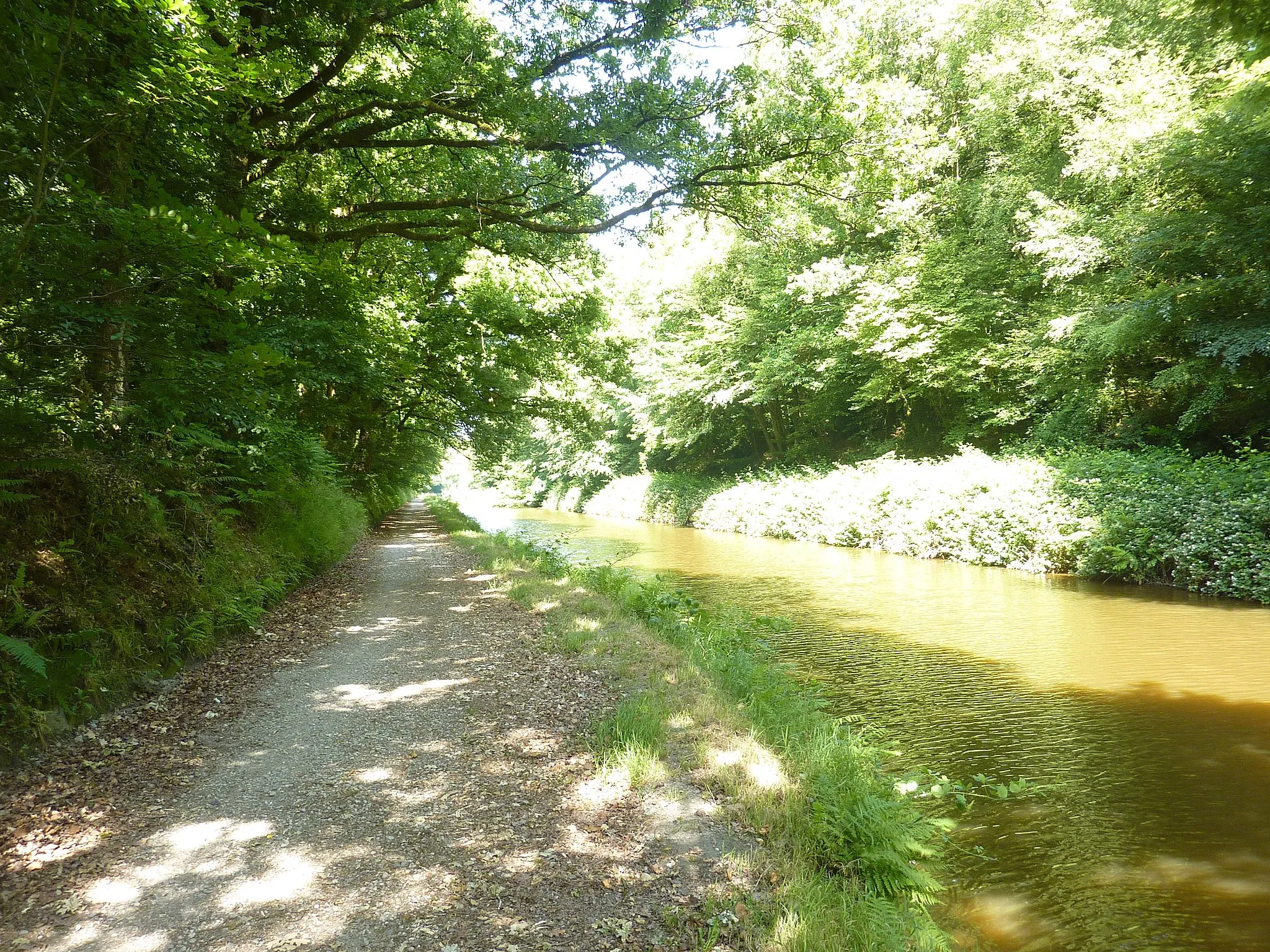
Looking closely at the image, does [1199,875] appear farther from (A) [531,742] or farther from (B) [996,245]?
(B) [996,245]

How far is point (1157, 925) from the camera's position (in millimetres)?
3531

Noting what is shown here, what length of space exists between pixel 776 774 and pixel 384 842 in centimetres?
238

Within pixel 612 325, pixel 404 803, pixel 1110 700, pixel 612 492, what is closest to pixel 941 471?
pixel 612 325

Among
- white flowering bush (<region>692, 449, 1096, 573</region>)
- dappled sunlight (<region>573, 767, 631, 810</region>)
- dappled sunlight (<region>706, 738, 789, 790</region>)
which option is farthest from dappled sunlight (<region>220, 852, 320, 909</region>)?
white flowering bush (<region>692, 449, 1096, 573</region>)

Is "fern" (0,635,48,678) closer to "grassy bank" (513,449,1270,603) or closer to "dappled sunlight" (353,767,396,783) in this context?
"dappled sunlight" (353,767,396,783)

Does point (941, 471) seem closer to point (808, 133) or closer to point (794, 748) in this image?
point (808, 133)

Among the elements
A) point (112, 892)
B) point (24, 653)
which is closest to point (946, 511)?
point (112, 892)

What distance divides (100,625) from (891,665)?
7861 mm

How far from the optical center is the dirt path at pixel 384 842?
9.34 feet

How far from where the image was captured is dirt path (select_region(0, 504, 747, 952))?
2846 mm

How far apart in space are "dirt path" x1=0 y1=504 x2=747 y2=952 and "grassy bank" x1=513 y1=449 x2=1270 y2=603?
35.1 feet

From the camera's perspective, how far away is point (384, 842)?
3.49 metres

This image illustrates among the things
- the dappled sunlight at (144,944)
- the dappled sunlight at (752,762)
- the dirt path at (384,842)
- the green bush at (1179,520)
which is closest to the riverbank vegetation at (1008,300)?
the green bush at (1179,520)

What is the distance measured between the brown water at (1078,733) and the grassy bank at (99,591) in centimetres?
561
